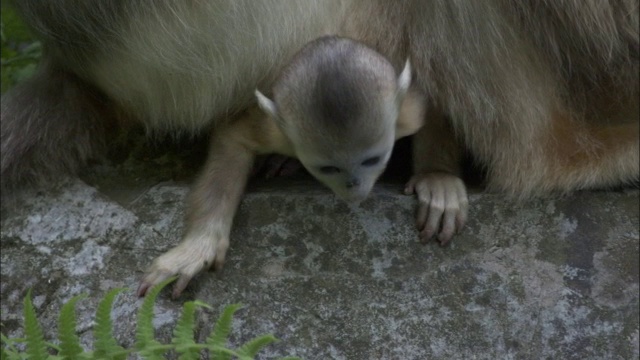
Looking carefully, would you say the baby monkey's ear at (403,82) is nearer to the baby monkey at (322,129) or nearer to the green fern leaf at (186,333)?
the baby monkey at (322,129)

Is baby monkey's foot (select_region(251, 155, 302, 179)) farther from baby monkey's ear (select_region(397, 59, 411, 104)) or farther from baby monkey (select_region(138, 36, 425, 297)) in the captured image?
baby monkey's ear (select_region(397, 59, 411, 104))


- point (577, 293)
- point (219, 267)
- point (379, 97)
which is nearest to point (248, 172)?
point (219, 267)

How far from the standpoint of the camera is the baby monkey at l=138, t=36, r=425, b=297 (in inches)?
141

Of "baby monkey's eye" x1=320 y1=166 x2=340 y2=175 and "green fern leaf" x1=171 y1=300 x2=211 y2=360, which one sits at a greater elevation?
"baby monkey's eye" x1=320 y1=166 x2=340 y2=175

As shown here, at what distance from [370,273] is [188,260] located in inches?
25.0

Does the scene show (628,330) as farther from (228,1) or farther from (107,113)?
(107,113)

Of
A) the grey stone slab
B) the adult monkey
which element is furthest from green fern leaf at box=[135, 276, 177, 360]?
the adult monkey

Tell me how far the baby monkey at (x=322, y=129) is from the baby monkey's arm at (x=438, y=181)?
0.23m

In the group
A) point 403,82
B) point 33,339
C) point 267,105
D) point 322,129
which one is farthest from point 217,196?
point 33,339

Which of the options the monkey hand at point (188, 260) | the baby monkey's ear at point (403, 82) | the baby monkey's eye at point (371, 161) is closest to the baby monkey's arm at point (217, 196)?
the monkey hand at point (188, 260)

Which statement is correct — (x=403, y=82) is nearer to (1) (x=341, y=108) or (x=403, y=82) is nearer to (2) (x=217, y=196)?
(1) (x=341, y=108)

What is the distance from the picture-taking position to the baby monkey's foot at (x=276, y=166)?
4.29 m

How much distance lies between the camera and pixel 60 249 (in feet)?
13.2

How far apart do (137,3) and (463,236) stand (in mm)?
1414
